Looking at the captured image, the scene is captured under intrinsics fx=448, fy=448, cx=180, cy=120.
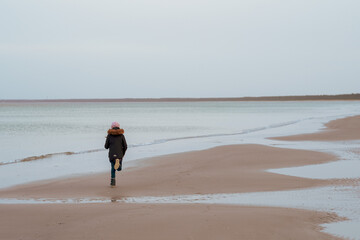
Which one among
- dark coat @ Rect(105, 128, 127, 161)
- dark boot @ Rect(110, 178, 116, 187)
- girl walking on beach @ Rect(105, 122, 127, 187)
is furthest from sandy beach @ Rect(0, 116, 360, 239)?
dark coat @ Rect(105, 128, 127, 161)

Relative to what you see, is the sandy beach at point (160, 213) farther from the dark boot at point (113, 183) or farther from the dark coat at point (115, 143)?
the dark coat at point (115, 143)

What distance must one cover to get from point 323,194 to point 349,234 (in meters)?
2.92

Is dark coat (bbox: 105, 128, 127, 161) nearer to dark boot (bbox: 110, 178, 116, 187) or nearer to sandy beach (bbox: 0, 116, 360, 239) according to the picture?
dark boot (bbox: 110, 178, 116, 187)

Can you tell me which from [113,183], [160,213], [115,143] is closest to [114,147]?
[115,143]

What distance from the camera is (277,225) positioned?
646cm

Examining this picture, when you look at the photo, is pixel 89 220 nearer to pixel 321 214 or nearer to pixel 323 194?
pixel 321 214

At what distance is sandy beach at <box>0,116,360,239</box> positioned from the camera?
20.2 ft

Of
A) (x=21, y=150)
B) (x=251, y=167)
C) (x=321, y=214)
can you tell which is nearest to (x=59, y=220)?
(x=321, y=214)

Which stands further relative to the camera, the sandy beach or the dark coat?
the dark coat

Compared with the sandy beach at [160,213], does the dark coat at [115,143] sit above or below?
above

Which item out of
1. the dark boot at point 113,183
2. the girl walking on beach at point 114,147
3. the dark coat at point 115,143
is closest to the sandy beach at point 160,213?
the dark boot at point 113,183

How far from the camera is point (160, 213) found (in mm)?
7195

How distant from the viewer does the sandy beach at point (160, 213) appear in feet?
20.2

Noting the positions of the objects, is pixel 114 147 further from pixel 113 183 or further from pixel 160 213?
pixel 160 213
